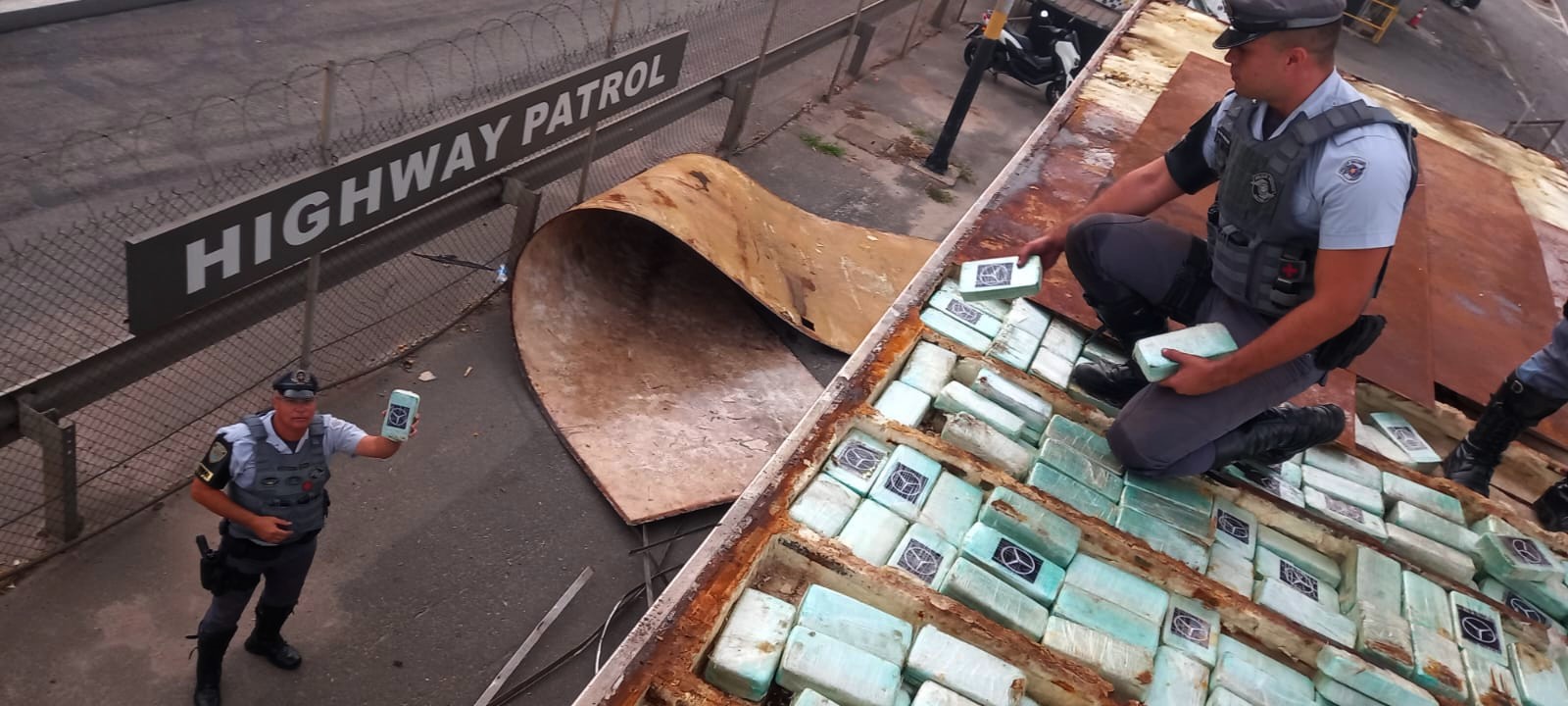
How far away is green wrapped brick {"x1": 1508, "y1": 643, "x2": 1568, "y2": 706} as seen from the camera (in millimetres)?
3230

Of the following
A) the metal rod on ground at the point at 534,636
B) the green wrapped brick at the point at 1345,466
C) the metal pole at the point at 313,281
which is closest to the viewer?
the green wrapped brick at the point at 1345,466

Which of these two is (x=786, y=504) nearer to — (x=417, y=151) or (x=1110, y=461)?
(x=1110, y=461)

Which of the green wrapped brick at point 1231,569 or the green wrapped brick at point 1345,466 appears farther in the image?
the green wrapped brick at point 1345,466

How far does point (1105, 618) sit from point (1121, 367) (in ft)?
4.25

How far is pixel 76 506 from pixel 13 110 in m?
4.67

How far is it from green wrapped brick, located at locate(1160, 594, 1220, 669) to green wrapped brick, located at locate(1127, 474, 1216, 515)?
1.64 feet

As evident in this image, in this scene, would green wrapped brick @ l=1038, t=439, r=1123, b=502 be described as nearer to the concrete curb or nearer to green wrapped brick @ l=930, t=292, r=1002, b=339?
green wrapped brick @ l=930, t=292, r=1002, b=339

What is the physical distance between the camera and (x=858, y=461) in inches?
136

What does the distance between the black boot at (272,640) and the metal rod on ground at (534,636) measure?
0.83m

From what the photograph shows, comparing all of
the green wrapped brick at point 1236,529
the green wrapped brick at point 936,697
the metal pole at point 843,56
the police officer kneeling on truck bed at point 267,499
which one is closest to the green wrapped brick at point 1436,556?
the green wrapped brick at point 1236,529

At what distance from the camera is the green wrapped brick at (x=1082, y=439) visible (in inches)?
150

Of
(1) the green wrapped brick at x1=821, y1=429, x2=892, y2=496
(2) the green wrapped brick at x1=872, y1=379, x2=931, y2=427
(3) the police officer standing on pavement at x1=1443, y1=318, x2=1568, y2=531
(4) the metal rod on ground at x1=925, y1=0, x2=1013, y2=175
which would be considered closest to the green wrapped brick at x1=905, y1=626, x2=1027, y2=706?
(1) the green wrapped brick at x1=821, y1=429, x2=892, y2=496

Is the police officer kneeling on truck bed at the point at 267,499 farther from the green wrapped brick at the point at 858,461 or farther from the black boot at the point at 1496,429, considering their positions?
the black boot at the point at 1496,429

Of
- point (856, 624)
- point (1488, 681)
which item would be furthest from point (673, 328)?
point (1488, 681)
